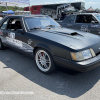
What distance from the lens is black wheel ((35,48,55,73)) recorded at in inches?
108

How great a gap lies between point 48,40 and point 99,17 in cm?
423

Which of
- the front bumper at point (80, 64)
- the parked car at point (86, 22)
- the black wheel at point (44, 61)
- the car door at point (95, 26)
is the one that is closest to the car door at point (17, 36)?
the black wheel at point (44, 61)

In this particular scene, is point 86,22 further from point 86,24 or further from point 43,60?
point 43,60

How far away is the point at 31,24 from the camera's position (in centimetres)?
345

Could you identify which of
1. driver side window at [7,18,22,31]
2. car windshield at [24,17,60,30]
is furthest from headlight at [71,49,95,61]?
driver side window at [7,18,22,31]

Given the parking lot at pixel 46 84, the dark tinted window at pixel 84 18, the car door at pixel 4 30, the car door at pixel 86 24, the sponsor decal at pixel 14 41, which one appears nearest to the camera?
the parking lot at pixel 46 84

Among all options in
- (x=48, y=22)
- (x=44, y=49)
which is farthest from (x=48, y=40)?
(x=48, y=22)

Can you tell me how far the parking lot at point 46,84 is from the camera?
2162 millimetres

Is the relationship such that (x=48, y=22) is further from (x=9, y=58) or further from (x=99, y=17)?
(x=99, y=17)

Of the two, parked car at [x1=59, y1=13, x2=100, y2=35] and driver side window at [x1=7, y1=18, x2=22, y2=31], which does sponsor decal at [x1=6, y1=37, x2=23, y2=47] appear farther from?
parked car at [x1=59, y1=13, x2=100, y2=35]

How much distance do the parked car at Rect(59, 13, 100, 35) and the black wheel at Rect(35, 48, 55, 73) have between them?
369 centimetres

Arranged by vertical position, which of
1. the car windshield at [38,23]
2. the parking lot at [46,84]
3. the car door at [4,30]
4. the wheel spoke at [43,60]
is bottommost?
the parking lot at [46,84]

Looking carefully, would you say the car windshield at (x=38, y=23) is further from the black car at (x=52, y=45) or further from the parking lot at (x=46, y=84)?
the parking lot at (x=46, y=84)

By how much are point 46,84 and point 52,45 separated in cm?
88
